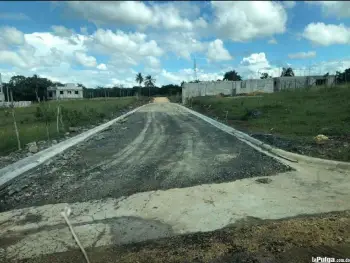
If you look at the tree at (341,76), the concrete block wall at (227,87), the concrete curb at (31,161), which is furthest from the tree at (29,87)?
the concrete curb at (31,161)

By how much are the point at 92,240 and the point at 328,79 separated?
62.1 metres

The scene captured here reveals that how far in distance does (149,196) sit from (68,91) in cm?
10158

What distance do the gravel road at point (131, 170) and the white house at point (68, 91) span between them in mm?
89913

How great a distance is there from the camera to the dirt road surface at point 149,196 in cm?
510

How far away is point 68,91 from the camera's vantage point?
103 m

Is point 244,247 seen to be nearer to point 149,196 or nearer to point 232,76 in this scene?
point 149,196

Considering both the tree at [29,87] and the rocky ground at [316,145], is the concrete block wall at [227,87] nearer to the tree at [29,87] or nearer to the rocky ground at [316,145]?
the tree at [29,87]

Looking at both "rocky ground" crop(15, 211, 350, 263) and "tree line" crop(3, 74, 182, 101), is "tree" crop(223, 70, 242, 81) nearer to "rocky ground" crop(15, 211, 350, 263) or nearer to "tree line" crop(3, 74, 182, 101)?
"tree line" crop(3, 74, 182, 101)

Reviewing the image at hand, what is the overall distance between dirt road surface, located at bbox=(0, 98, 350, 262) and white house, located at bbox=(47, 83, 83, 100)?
92.1 meters

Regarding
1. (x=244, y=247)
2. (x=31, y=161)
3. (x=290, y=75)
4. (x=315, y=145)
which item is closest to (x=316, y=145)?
(x=315, y=145)

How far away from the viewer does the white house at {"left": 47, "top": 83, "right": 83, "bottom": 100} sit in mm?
97812

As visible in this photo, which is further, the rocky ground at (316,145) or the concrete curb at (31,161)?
the rocky ground at (316,145)

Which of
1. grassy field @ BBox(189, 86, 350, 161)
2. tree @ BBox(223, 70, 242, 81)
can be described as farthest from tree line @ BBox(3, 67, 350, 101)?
grassy field @ BBox(189, 86, 350, 161)

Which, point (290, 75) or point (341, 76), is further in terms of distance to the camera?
point (290, 75)
